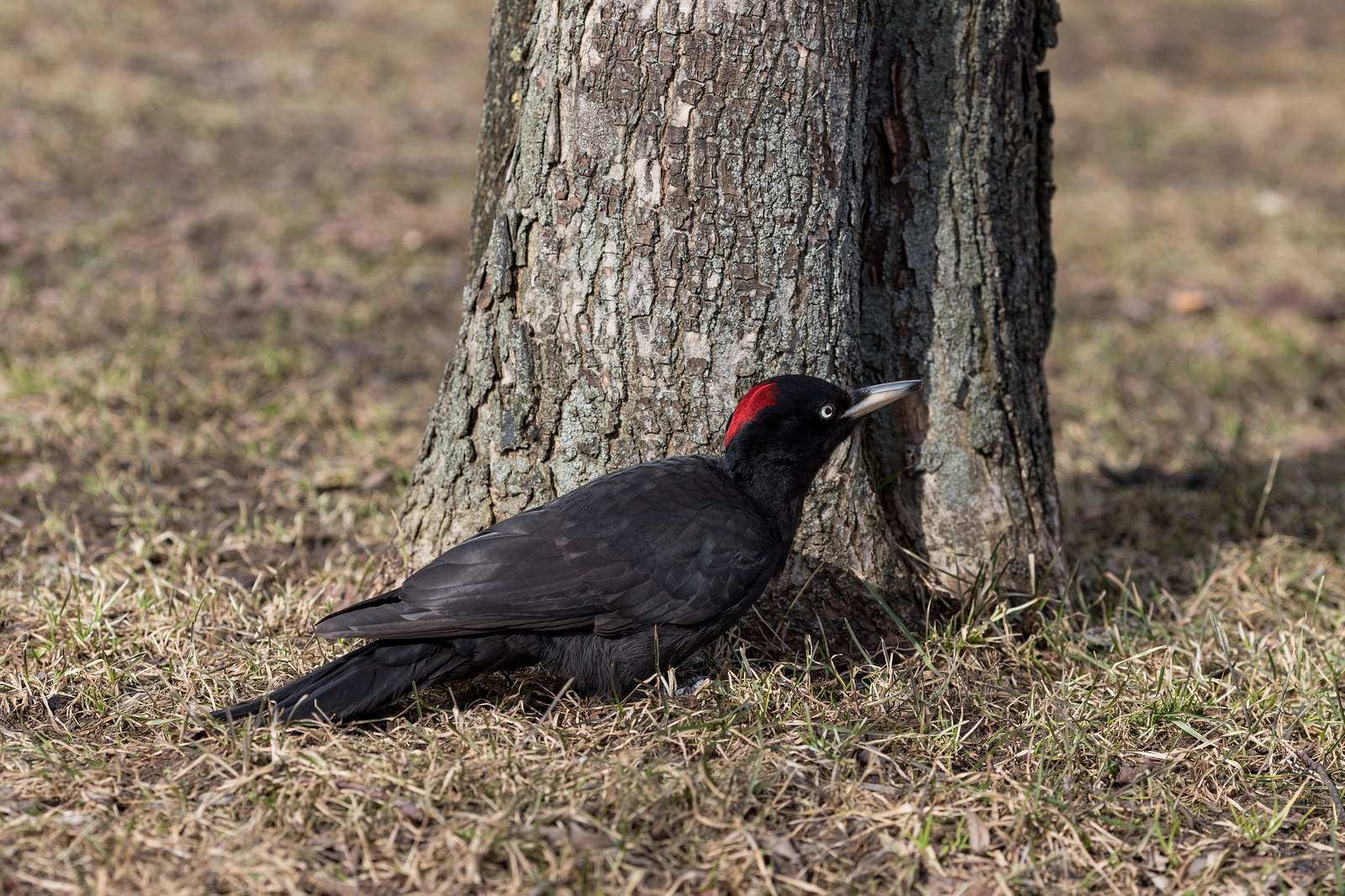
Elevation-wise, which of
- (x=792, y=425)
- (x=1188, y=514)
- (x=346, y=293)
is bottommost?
(x=1188, y=514)

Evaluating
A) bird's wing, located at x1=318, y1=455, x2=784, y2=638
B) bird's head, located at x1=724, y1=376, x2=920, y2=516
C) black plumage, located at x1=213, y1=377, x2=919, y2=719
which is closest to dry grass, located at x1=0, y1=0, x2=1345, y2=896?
black plumage, located at x1=213, y1=377, x2=919, y2=719

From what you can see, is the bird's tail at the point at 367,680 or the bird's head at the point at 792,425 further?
the bird's head at the point at 792,425

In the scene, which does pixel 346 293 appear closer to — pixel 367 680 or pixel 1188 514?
pixel 367 680

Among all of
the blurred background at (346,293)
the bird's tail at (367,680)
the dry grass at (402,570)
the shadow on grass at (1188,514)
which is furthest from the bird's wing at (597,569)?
the shadow on grass at (1188,514)

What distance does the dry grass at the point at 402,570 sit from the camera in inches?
97.9

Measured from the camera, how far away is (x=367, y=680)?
9.56 feet

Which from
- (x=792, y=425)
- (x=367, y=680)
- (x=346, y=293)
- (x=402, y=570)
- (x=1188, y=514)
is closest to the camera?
(x=367, y=680)

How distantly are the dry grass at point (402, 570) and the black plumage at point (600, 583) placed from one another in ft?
0.43

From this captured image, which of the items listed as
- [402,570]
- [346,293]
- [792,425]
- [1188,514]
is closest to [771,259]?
[792,425]

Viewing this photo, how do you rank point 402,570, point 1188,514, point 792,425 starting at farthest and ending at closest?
point 1188,514 → point 402,570 → point 792,425

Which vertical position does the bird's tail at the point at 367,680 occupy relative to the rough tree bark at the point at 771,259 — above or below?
below

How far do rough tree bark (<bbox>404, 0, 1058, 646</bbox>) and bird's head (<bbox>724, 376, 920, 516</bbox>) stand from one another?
0.60 feet

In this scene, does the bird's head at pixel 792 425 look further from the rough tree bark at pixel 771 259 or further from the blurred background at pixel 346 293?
the blurred background at pixel 346 293

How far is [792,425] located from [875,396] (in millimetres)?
272
